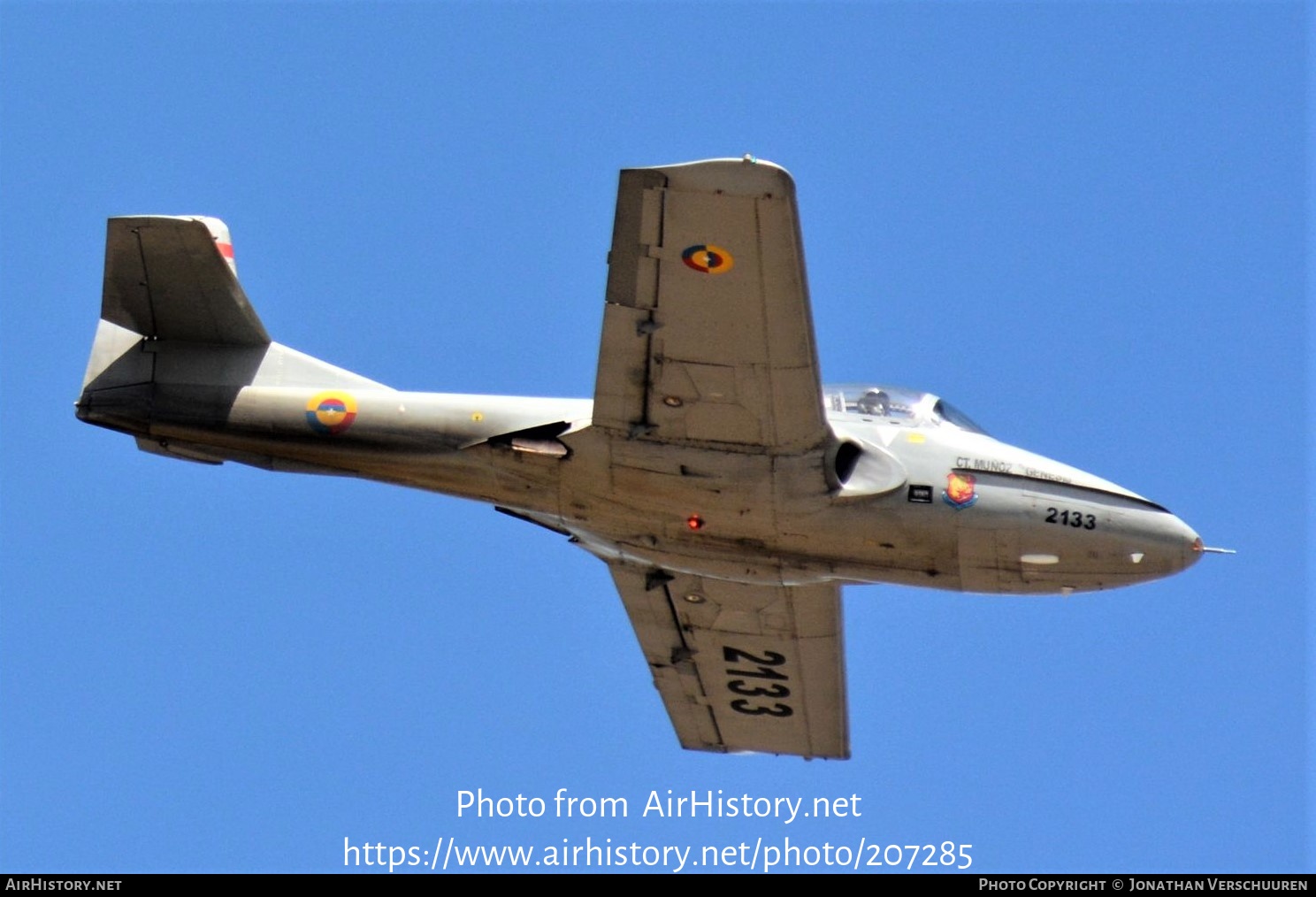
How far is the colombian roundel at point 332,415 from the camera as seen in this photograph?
23359 millimetres

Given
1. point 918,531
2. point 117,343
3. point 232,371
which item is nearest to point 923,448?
point 918,531

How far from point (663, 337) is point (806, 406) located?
1.82 meters

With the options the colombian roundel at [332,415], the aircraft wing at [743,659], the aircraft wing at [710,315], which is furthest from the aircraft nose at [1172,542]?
the colombian roundel at [332,415]

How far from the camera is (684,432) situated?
22.1m

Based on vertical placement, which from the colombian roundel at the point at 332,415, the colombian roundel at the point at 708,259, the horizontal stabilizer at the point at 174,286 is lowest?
the colombian roundel at the point at 332,415

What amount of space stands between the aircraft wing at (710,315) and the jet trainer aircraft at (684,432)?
0.03m

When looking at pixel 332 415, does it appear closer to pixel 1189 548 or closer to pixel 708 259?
pixel 708 259

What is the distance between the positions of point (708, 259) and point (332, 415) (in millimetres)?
5568

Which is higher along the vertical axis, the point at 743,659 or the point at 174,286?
the point at 174,286

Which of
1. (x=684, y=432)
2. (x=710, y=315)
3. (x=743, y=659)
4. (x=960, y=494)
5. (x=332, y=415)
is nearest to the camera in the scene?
(x=710, y=315)

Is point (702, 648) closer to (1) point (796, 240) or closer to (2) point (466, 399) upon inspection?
(2) point (466, 399)

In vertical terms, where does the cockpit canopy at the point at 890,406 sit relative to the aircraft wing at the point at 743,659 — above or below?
above

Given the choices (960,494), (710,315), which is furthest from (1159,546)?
(710,315)

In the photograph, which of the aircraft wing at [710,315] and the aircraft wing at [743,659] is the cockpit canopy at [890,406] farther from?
the aircraft wing at [743,659]
